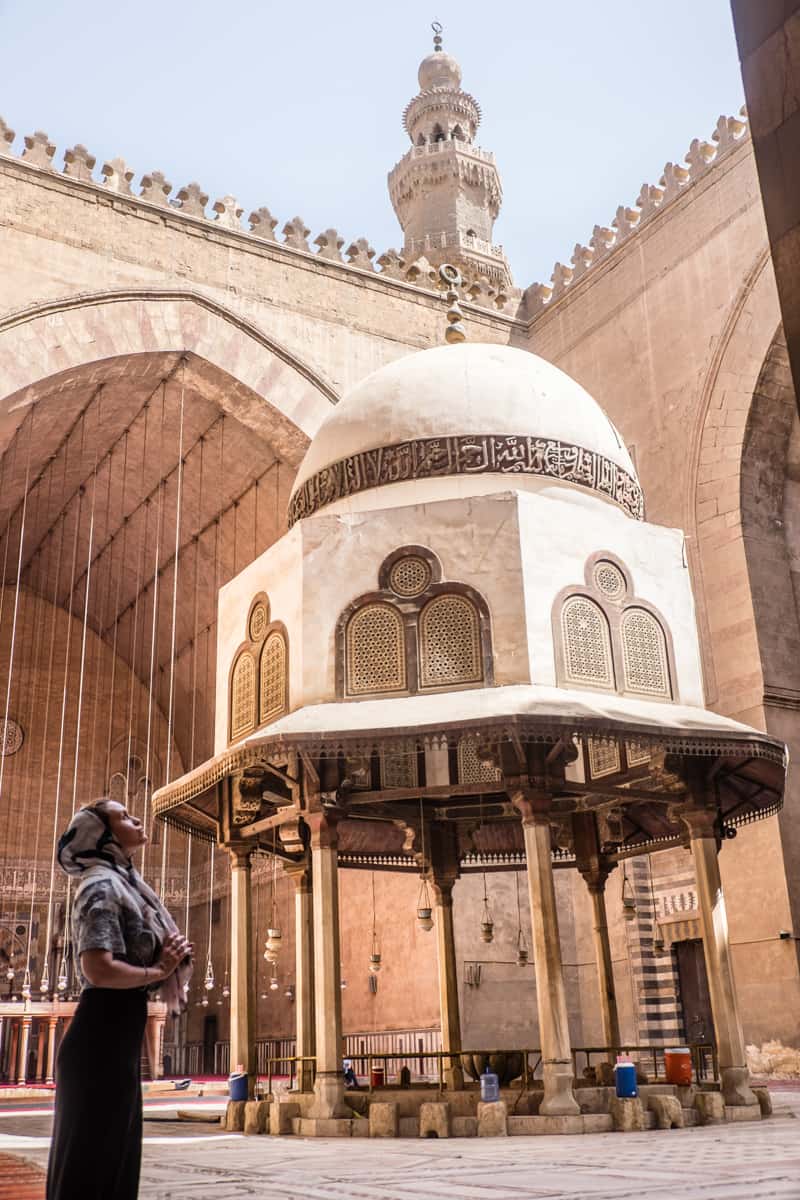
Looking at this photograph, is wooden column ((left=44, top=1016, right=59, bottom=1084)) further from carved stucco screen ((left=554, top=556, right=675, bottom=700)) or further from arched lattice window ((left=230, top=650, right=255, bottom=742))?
carved stucco screen ((left=554, top=556, right=675, bottom=700))

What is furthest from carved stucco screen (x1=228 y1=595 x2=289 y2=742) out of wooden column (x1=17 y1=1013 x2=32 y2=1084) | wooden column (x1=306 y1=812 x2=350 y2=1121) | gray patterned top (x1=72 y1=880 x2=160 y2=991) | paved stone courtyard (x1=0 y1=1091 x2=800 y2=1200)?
wooden column (x1=17 y1=1013 x2=32 y2=1084)

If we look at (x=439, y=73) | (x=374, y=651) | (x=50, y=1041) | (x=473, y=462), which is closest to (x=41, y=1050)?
(x=50, y=1041)

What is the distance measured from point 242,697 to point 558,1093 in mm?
2978

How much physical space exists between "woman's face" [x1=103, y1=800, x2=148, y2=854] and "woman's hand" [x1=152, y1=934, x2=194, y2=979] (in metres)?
0.22

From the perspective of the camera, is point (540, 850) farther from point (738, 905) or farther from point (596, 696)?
point (738, 905)

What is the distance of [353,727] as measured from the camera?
592 cm

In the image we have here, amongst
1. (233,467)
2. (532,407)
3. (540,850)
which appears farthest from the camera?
(233,467)

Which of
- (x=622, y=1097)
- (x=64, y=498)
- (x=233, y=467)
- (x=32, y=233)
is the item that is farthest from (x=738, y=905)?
(x=64, y=498)

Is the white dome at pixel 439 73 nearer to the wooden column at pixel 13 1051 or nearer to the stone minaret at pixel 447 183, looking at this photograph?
the stone minaret at pixel 447 183

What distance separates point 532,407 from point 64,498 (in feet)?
38.2

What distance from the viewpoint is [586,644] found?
645 cm

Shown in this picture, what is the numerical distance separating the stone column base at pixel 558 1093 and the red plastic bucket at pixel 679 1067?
0.90 metres

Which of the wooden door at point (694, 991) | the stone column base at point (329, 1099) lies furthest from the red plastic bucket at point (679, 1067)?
the wooden door at point (694, 991)

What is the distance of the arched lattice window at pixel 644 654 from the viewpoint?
657cm
